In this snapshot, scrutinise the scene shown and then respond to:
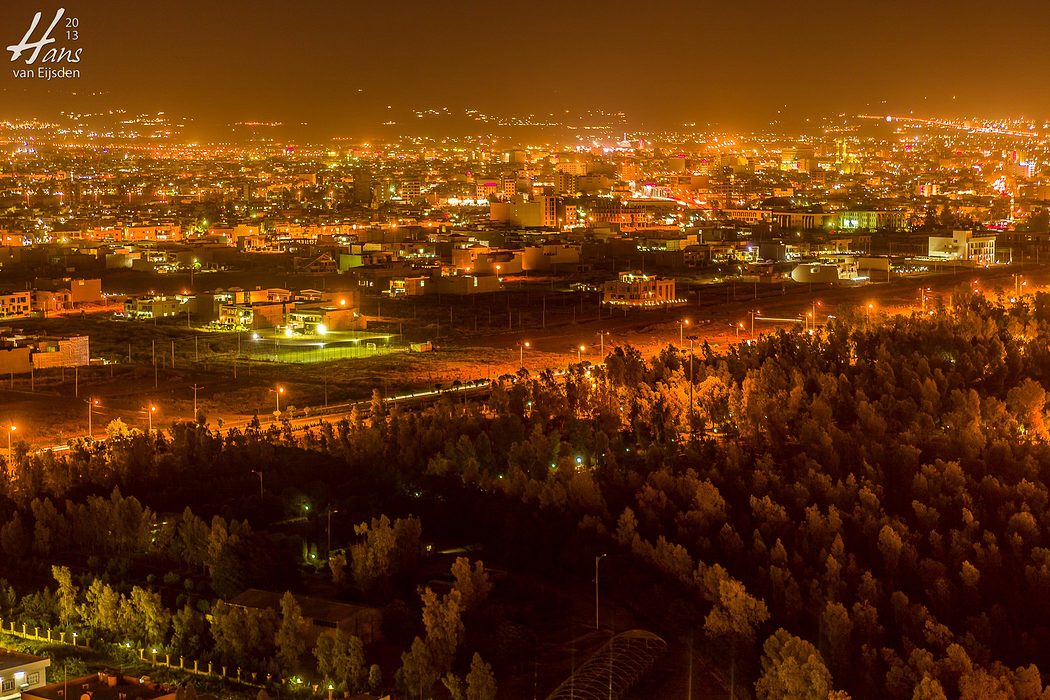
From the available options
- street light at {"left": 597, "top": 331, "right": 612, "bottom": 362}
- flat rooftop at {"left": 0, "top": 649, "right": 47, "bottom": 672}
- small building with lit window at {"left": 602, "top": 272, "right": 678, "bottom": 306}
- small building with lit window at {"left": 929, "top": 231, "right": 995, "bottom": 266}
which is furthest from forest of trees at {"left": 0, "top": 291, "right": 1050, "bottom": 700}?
small building with lit window at {"left": 929, "top": 231, "right": 995, "bottom": 266}

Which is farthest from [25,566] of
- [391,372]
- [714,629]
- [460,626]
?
[391,372]

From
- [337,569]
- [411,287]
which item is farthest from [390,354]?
[337,569]

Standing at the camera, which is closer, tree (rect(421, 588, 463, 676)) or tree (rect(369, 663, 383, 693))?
tree (rect(369, 663, 383, 693))

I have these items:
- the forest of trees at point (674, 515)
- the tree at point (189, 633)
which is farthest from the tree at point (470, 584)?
the tree at point (189, 633)

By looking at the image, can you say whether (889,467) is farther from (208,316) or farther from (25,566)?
(208,316)

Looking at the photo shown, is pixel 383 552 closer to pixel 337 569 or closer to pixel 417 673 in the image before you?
pixel 337 569

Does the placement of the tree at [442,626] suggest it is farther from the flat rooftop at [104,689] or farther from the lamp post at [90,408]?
the lamp post at [90,408]

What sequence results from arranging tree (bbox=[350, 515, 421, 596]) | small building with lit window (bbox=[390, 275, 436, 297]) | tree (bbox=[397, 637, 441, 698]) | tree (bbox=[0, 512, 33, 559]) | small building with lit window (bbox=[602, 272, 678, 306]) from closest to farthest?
tree (bbox=[397, 637, 441, 698]) → tree (bbox=[350, 515, 421, 596]) → tree (bbox=[0, 512, 33, 559]) → small building with lit window (bbox=[602, 272, 678, 306]) → small building with lit window (bbox=[390, 275, 436, 297])

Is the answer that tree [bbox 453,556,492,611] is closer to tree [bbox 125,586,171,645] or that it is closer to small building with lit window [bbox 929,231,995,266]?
tree [bbox 125,586,171,645]
